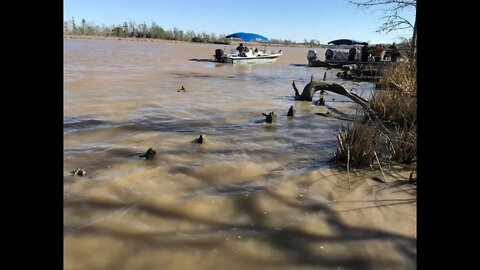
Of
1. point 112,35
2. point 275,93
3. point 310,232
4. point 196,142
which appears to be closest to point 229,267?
point 310,232

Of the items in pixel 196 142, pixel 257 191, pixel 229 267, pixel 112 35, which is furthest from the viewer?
pixel 112 35

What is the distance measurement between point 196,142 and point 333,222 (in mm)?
3571

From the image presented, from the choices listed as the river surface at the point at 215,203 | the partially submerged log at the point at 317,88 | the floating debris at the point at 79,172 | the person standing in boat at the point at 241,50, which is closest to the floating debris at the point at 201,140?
the river surface at the point at 215,203

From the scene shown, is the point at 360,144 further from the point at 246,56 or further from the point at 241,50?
the point at 241,50

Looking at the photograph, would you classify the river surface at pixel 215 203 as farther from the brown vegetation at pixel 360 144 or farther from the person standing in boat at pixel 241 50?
the person standing in boat at pixel 241 50

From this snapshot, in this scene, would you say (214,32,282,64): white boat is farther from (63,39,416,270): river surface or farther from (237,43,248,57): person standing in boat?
(63,39,416,270): river surface

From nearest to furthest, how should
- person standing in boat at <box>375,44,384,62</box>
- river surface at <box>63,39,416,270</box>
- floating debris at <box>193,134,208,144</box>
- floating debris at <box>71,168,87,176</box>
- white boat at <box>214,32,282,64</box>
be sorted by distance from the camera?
river surface at <box>63,39,416,270</box>, floating debris at <box>71,168,87,176</box>, floating debris at <box>193,134,208,144</box>, person standing in boat at <box>375,44,384,62</box>, white boat at <box>214,32,282,64</box>

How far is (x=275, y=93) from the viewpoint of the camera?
1617 cm

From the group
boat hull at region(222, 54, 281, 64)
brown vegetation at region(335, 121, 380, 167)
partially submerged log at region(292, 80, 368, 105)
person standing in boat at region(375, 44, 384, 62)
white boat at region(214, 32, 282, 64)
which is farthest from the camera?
white boat at region(214, 32, 282, 64)

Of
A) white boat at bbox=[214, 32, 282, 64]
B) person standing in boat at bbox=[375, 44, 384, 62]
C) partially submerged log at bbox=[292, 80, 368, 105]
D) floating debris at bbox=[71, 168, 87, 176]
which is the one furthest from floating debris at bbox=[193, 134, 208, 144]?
white boat at bbox=[214, 32, 282, 64]
